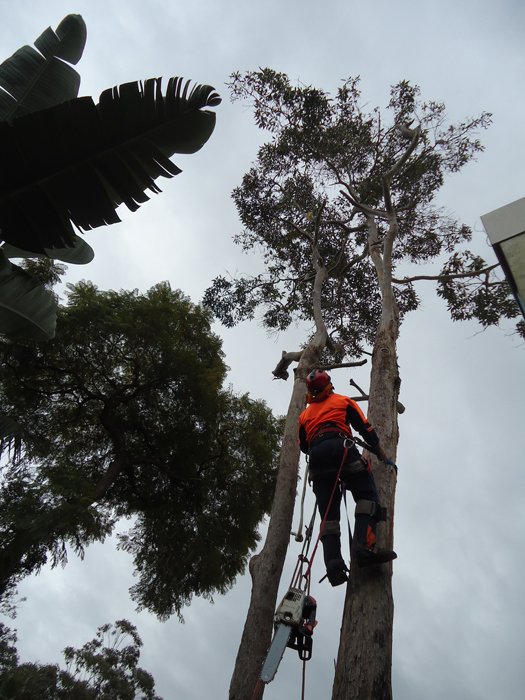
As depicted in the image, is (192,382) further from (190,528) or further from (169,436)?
(190,528)

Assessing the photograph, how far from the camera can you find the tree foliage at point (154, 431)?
8641mm

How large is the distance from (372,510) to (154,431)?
23.8 feet

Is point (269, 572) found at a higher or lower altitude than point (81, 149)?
lower

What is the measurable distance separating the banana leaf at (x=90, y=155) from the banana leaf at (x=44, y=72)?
0.78 m

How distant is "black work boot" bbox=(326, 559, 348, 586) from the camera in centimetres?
304

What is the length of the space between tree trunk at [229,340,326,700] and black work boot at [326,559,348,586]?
1.58m

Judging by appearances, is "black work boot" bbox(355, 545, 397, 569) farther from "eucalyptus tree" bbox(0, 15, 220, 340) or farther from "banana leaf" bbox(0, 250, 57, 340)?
"banana leaf" bbox(0, 250, 57, 340)

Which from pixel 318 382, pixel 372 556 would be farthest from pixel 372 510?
pixel 318 382

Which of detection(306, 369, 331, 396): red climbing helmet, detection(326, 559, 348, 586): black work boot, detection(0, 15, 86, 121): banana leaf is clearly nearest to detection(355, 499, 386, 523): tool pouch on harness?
detection(326, 559, 348, 586): black work boot

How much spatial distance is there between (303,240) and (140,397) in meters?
5.54

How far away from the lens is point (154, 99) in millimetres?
3088

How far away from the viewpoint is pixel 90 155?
308 centimetres

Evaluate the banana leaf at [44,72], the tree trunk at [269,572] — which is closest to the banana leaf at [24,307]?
the banana leaf at [44,72]

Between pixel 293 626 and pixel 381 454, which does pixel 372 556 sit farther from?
pixel 381 454
